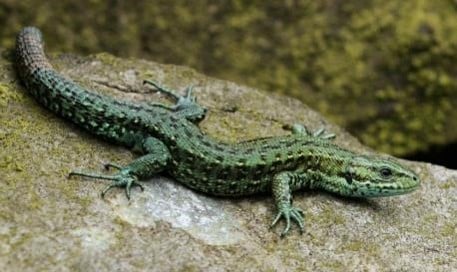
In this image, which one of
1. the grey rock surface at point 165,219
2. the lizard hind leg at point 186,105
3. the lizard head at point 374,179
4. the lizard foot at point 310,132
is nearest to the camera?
the grey rock surface at point 165,219

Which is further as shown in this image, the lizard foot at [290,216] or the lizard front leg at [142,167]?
the lizard foot at [290,216]

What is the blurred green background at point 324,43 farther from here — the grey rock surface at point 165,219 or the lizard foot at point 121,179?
the lizard foot at point 121,179

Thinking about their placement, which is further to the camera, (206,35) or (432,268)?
(206,35)

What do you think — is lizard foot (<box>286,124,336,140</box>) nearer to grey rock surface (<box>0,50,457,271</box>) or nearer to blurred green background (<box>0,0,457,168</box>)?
grey rock surface (<box>0,50,457,271</box>)

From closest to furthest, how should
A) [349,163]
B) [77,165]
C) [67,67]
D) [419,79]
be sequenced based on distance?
[77,165] → [349,163] → [67,67] → [419,79]

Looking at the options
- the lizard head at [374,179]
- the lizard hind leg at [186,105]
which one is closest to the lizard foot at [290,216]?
the lizard head at [374,179]

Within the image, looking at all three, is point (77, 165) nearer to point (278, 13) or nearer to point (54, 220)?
point (54, 220)

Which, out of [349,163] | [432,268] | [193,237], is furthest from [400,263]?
[193,237]
